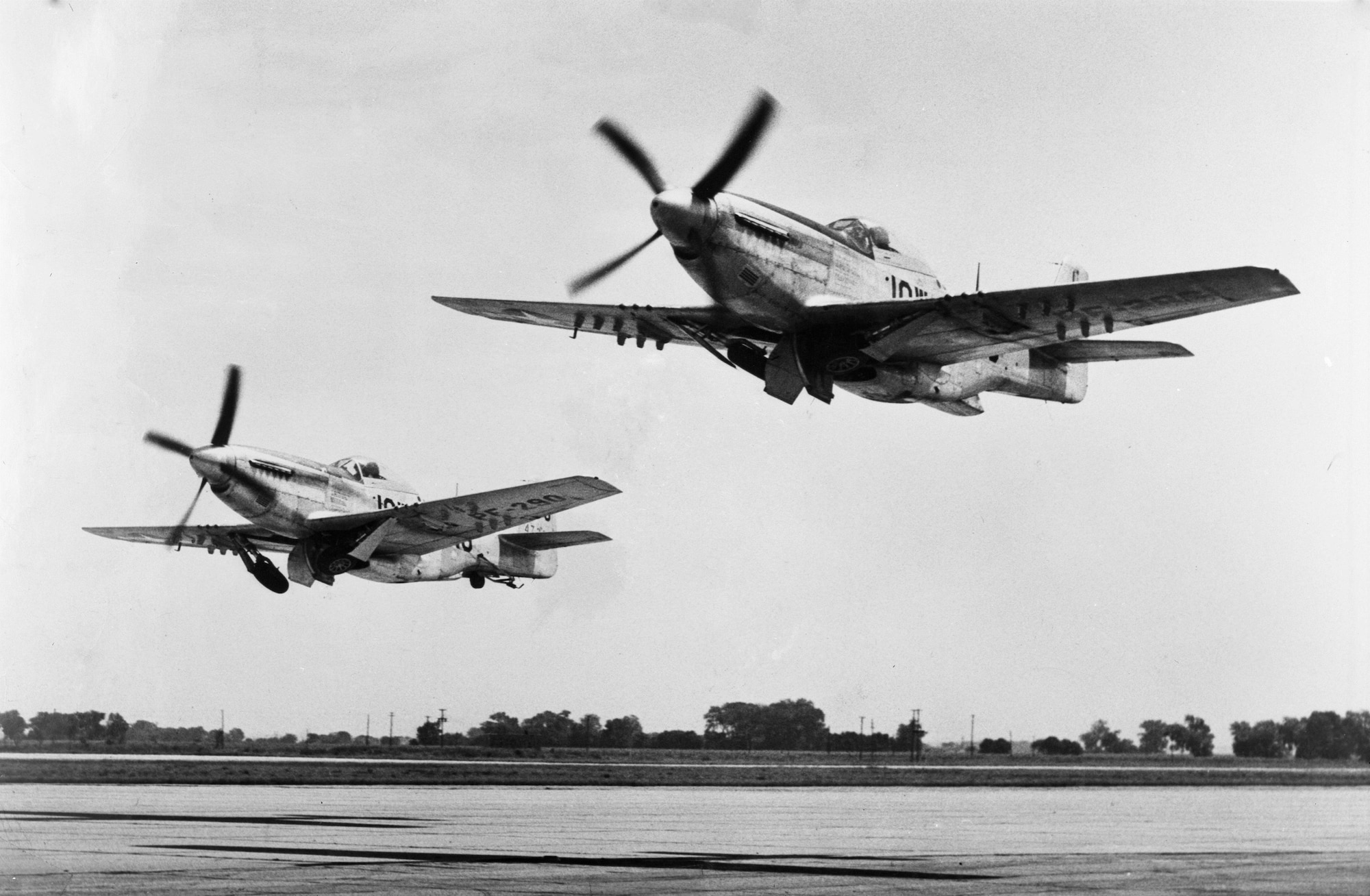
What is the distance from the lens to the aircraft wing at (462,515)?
42.0 metres

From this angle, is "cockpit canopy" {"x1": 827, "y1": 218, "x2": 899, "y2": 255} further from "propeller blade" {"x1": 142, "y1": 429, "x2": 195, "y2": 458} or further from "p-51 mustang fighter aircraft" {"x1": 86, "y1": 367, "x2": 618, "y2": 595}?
"propeller blade" {"x1": 142, "y1": 429, "x2": 195, "y2": 458}

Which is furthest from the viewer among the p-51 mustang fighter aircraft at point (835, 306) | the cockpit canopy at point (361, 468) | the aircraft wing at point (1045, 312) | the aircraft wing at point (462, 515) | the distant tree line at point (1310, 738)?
the distant tree line at point (1310, 738)

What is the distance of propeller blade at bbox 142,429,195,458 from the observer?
140ft

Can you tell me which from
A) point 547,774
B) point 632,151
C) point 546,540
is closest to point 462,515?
point 546,540

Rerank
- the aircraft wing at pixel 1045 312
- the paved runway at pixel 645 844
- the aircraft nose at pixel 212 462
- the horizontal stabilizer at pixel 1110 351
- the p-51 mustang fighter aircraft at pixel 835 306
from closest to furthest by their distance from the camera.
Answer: the paved runway at pixel 645 844, the aircraft wing at pixel 1045 312, the p-51 mustang fighter aircraft at pixel 835 306, the horizontal stabilizer at pixel 1110 351, the aircraft nose at pixel 212 462

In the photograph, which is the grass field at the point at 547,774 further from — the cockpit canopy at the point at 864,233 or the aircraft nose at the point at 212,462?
the cockpit canopy at the point at 864,233

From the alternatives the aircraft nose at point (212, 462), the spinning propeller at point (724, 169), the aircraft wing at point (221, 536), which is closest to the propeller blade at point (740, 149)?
the spinning propeller at point (724, 169)

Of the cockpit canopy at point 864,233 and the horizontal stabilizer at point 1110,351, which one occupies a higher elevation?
the cockpit canopy at point 864,233

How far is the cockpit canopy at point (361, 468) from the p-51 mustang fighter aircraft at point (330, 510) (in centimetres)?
3

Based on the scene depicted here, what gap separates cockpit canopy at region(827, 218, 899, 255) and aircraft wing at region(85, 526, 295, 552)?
83.3ft

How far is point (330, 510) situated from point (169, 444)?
5490mm

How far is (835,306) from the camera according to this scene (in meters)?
26.1

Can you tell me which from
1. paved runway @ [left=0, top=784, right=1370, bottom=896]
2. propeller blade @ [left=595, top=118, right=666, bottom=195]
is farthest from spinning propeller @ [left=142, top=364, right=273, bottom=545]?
propeller blade @ [left=595, top=118, right=666, bottom=195]

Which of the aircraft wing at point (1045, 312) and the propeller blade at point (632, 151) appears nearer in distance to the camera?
the aircraft wing at point (1045, 312)
